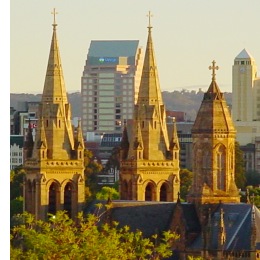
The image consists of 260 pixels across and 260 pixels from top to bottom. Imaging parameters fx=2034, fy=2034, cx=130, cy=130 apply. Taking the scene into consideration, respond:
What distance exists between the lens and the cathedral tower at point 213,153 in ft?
232

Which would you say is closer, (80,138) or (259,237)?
(259,237)

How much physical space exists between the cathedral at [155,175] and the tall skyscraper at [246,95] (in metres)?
93.6

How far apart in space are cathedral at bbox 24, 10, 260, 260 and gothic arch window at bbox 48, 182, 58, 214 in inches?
1.5

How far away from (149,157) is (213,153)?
341 inches

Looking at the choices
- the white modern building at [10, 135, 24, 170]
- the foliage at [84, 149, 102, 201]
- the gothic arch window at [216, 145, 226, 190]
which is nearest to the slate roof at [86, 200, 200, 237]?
the gothic arch window at [216, 145, 226, 190]

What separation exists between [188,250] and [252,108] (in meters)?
117

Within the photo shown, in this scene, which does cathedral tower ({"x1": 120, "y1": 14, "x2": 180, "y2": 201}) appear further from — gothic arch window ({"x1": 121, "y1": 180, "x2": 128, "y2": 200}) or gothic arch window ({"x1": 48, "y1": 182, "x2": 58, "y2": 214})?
gothic arch window ({"x1": 48, "y1": 182, "x2": 58, "y2": 214})

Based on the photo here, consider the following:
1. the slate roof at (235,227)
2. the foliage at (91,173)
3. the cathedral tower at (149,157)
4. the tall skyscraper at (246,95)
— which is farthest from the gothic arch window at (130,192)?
the tall skyscraper at (246,95)

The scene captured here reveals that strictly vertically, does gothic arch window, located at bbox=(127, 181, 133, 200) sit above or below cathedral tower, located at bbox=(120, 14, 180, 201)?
below

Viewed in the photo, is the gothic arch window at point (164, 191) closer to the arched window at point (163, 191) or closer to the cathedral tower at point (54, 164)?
the arched window at point (163, 191)

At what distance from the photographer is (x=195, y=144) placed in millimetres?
71875

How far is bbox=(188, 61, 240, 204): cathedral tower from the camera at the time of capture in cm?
7081
